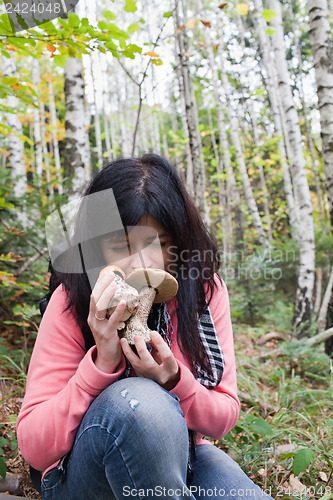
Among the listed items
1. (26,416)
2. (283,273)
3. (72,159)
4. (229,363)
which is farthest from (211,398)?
(283,273)

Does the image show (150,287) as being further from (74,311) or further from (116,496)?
(116,496)

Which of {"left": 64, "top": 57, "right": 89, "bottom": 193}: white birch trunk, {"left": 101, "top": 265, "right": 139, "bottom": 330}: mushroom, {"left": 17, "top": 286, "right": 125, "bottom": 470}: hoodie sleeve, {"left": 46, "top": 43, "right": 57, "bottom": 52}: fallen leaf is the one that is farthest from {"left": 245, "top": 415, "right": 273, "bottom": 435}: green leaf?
{"left": 64, "top": 57, "right": 89, "bottom": 193}: white birch trunk

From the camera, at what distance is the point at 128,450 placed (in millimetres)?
958

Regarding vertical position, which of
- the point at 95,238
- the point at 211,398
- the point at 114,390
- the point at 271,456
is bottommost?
the point at 271,456

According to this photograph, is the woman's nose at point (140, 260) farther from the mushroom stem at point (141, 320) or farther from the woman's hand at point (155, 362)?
the woman's hand at point (155, 362)

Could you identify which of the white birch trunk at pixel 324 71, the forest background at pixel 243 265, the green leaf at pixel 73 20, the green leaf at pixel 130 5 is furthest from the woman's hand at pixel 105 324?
the white birch trunk at pixel 324 71

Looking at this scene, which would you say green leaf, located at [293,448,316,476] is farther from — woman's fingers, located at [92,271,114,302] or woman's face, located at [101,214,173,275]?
woman's fingers, located at [92,271,114,302]

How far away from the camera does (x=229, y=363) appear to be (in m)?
1.42

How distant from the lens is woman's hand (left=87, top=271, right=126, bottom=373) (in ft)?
3.33

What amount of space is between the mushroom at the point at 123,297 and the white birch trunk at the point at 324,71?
9.31ft

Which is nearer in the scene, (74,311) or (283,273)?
(74,311)

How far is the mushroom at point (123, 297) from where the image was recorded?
1038mm

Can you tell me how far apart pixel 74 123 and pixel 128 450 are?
12.6 feet

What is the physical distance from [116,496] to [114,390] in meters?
0.27
